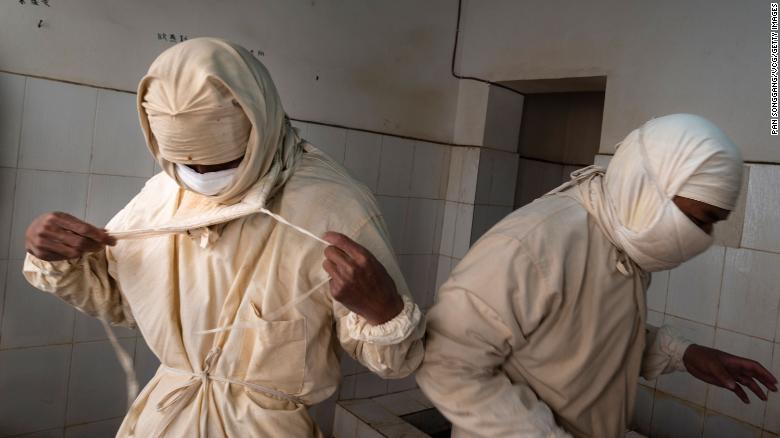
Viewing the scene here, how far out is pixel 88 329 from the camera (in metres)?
2.38

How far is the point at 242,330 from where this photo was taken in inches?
52.4

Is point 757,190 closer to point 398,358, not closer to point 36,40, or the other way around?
point 398,358

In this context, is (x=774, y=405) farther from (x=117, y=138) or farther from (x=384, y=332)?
(x=117, y=138)

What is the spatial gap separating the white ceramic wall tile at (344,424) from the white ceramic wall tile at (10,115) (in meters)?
1.90

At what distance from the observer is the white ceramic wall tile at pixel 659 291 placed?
2717 millimetres

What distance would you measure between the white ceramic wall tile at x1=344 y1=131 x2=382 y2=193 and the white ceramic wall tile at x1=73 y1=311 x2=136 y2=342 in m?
1.36

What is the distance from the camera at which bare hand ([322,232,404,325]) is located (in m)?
1.11

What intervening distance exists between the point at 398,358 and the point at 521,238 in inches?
14.9

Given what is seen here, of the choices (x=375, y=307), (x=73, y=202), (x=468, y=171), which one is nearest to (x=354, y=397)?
(x=468, y=171)

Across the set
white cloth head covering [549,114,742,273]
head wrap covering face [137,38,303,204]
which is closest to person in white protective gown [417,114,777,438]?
white cloth head covering [549,114,742,273]

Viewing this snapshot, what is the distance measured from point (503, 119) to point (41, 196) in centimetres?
246

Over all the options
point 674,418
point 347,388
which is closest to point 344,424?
point 347,388

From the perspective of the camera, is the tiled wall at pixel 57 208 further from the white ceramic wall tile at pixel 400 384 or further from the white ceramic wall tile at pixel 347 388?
the white ceramic wall tile at pixel 400 384

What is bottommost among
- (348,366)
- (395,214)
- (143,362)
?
(348,366)
